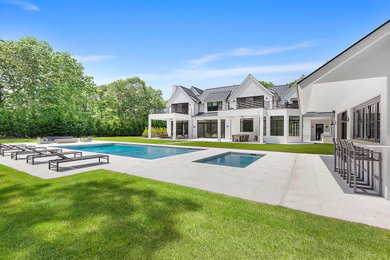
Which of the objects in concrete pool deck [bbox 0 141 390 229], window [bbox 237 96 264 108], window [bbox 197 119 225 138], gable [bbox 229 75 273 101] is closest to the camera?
concrete pool deck [bbox 0 141 390 229]

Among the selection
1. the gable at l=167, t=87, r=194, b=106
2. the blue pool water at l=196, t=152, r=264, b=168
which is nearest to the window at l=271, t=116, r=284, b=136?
the blue pool water at l=196, t=152, r=264, b=168

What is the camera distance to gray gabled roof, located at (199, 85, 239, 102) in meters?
25.6

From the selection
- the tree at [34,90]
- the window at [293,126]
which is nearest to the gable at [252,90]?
the window at [293,126]

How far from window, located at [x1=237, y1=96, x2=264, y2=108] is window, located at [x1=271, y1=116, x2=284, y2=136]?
2482 mm

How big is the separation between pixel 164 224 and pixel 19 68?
34408 mm

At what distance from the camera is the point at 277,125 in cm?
2059

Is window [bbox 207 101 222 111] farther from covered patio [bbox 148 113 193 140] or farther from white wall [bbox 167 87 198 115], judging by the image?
covered patio [bbox 148 113 193 140]

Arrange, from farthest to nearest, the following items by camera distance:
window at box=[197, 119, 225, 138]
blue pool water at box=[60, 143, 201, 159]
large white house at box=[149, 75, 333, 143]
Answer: window at box=[197, 119, 225, 138] < large white house at box=[149, 75, 333, 143] < blue pool water at box=[60, 143, 201, 159]

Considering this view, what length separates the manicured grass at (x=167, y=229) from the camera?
231 centimetres

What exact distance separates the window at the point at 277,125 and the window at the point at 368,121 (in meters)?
12.5

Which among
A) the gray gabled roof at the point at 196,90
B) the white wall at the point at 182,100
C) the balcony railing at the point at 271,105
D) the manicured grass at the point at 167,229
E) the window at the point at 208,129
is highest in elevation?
the gray gabled roof at the point at 196,90

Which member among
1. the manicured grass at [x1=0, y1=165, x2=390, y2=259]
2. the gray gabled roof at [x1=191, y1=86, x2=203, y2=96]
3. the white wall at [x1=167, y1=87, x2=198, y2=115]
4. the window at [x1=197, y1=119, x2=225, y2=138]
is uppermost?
the gray gabled roof at [x1=191, y1=86, x2=203, y2=96]

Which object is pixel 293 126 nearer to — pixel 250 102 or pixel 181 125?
pixel 250 102

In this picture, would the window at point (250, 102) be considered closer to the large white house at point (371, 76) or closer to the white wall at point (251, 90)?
the white wall at point (251, 90)
